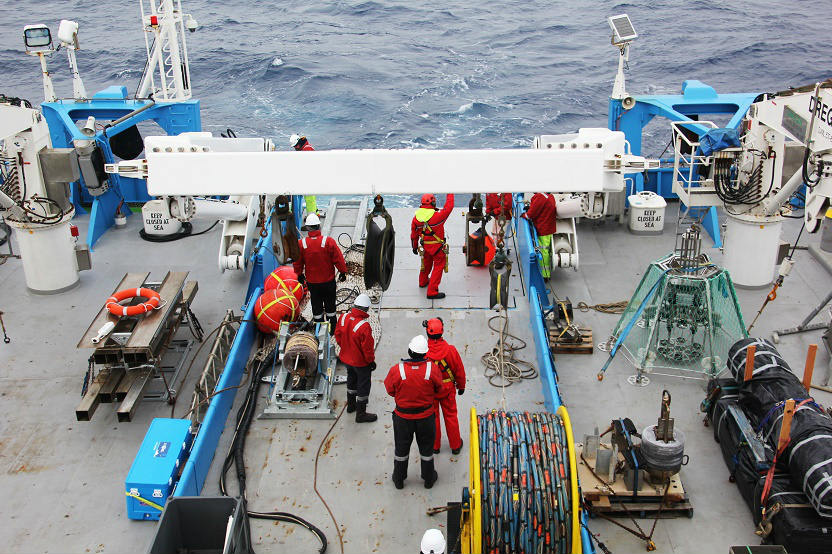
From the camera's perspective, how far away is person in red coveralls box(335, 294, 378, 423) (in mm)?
8008

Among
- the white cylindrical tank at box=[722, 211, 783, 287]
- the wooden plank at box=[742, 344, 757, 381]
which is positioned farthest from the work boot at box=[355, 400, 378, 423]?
the white cylindrical tank at box=[722, 211, 783, 287]

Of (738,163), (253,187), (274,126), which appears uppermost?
(253,187)

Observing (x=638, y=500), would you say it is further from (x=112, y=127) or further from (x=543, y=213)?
(x=112, y=127)

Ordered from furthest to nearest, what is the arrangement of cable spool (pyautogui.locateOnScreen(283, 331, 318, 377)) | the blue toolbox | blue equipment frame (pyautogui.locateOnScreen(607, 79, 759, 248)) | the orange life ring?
blue equipment frame (pyautogui.locateOnScreen(607, 79, 759, 248)) < the orange life ring < cable spool (pyautogui.locateOnScreen(283, 331, 318, 377)) < the blue toolbox

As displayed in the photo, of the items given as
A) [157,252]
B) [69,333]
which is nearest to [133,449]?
[69,333]

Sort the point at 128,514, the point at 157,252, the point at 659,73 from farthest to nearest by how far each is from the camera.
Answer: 1. the point at 659,73
2. the point at 157,252
3. the point at 128,514

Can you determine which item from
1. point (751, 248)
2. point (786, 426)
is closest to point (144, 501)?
point (786, 426)

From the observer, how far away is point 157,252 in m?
13.0

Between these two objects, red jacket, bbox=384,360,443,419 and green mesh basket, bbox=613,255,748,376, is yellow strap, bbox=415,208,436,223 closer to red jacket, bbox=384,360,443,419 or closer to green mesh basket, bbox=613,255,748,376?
green mesh basket, bbox=613,255,748,376

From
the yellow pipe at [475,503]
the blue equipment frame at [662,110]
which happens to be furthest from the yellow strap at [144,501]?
the blue equipment frame at [662,110]

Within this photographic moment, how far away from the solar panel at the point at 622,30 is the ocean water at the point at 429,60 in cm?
715

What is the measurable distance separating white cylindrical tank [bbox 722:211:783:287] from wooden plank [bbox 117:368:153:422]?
7.66 metres

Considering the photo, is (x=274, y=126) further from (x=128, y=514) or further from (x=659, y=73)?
(x=128, y=514)

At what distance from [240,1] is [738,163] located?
3660cm
